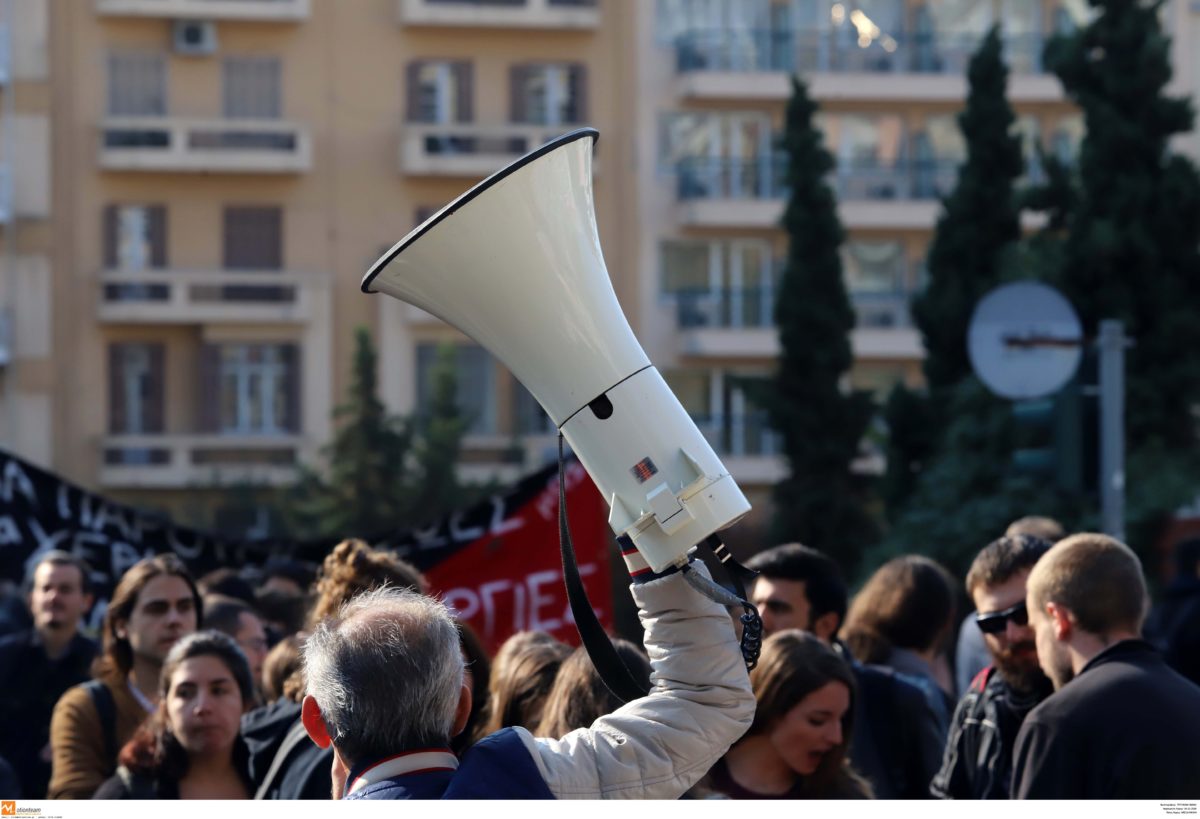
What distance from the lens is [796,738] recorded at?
438 cm

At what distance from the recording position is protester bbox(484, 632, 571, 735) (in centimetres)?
443

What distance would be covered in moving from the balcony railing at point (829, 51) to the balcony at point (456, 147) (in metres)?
3.47

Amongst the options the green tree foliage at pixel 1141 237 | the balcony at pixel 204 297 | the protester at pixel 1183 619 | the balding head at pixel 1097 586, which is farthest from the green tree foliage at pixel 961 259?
the balding head at pixel 1097 586

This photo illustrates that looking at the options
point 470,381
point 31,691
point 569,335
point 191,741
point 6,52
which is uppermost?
point 6,52

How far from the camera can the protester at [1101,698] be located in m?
3.97

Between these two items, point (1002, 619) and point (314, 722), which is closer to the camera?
point (314, 722)

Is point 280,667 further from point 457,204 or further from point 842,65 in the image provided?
point 842,65

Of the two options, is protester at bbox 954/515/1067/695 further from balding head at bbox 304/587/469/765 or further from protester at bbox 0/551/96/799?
balding head at bbox 304/587/469/765

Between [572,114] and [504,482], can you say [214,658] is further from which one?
[572,114]

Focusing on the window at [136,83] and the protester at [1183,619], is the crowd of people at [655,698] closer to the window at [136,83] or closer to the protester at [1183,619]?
the protester at [1183,619]

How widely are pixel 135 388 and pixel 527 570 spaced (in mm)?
24374

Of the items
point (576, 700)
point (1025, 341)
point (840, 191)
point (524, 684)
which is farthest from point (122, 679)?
point (840, 191)

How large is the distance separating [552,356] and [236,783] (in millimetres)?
2308

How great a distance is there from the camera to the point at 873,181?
109ft
